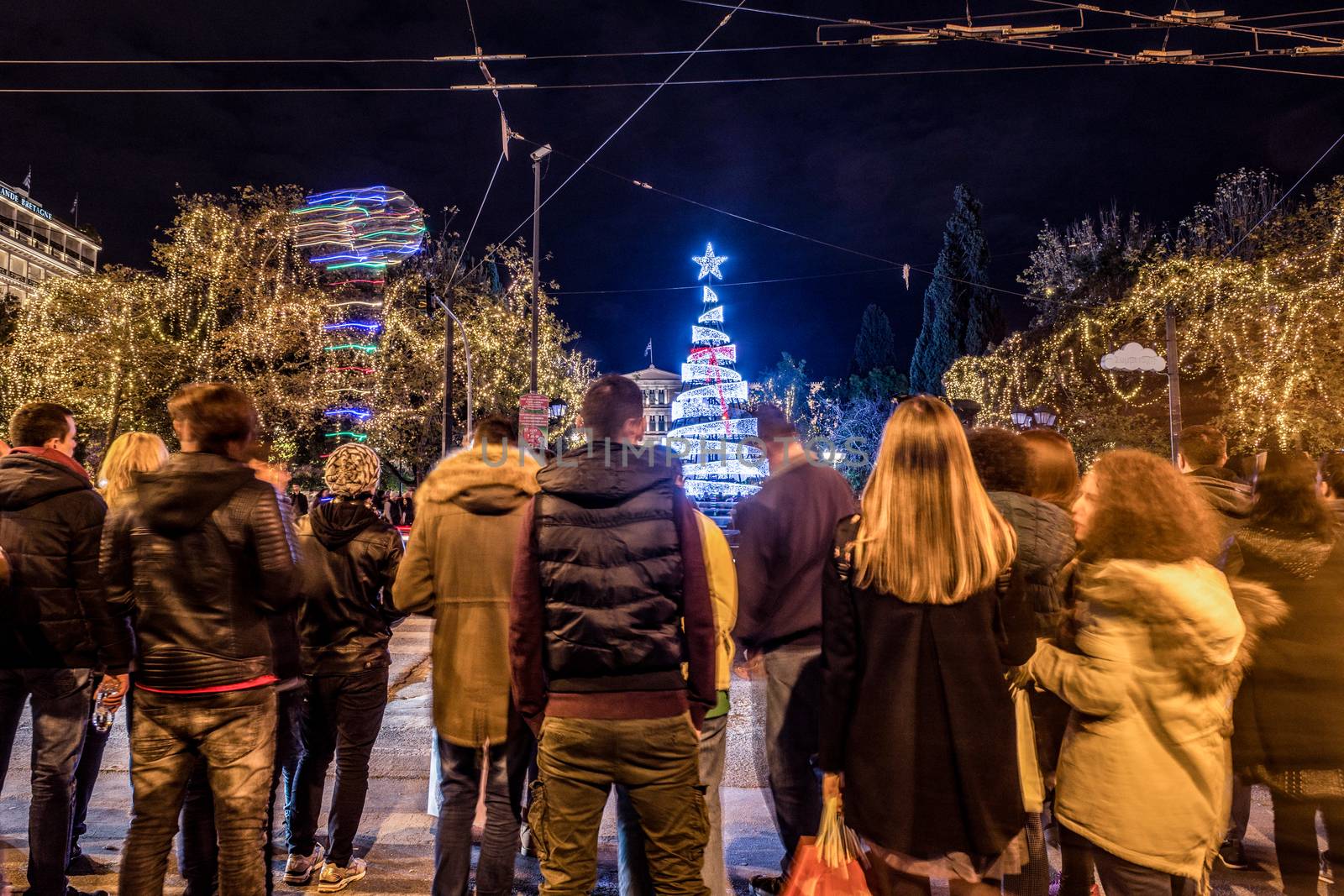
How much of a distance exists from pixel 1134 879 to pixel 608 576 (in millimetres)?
1888

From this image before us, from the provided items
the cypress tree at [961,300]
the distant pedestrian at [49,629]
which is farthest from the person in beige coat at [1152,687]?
the cypress tree at [961,300]

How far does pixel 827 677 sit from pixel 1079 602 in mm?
881

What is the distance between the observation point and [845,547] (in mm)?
2365

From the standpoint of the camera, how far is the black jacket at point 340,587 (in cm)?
361

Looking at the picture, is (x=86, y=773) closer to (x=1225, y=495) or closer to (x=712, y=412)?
(x=1225, y=495)

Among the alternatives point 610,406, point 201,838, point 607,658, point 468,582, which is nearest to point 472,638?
point 468,582

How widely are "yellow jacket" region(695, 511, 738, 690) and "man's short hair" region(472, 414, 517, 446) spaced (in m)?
0.97

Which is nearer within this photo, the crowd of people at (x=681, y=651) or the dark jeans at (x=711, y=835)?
the crowd of people at (x=681, y=651)

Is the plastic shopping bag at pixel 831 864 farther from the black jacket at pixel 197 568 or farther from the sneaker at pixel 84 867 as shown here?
the sneaker at pixel 84 867

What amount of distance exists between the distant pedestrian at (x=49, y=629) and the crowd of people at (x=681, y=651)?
0.01 meters

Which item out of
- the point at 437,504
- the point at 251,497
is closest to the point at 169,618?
the point at 251,497

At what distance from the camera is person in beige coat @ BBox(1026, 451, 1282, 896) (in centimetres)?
234

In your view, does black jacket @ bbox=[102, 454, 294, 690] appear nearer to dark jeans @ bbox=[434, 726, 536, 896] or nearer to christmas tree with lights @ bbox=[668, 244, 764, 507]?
dark jeans @ bbox=[434, 726, 536, 896]

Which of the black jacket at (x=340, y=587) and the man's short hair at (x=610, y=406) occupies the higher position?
the man's short hair at (x=610, y=406)
